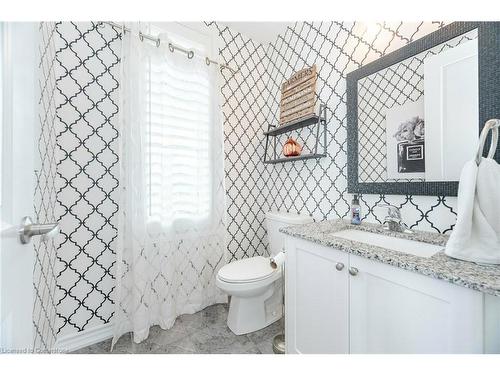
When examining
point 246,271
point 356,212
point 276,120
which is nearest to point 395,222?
point 356,212

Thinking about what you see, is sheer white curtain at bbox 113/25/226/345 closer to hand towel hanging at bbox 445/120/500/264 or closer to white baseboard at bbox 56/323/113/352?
white baseboard at bbox 56/323/113/352

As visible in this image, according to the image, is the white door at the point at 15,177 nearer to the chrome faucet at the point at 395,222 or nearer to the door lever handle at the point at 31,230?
the door lever handle at the point at 31,230

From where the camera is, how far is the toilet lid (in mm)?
1493

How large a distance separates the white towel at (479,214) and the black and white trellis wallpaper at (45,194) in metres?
1.72

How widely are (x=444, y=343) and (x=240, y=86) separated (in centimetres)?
222

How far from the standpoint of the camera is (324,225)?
1.45 meters

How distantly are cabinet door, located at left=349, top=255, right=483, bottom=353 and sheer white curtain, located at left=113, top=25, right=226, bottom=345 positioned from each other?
3.88ft

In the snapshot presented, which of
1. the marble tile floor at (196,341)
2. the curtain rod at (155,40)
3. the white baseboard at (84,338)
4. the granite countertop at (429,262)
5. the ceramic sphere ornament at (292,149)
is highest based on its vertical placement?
the curtain rod at (155,40)

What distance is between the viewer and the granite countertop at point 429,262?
2.14 feet

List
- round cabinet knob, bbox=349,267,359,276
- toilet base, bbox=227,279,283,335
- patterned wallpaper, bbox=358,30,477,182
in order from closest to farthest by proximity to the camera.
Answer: round cabinet knob, bbox=349,267,359,276 → patterned wallpaper, bbox=358,30,477,182 → toilet base, bbox=227,279,283,335

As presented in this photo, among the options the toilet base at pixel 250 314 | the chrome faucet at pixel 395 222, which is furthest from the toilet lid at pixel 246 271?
the chrome faucet at pixel 395 222

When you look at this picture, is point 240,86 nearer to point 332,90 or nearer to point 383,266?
point 332,90

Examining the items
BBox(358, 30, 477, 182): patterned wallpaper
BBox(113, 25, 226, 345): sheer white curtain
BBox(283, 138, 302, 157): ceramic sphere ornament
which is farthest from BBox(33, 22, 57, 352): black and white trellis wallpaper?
BBox(358, 30, 477, 182): patterned wallpaper
